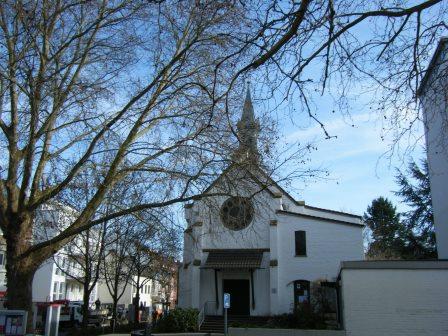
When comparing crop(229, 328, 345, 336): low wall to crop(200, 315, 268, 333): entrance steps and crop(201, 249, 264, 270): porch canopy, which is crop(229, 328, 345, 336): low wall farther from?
crop(201, 249, 264, 270): porch canopy

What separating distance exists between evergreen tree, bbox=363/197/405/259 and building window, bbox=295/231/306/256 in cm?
1764

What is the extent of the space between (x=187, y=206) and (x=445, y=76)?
26.3 ft

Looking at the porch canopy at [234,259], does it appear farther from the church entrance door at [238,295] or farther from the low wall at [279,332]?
the low wall at [279,332]

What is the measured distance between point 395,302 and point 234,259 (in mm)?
16417

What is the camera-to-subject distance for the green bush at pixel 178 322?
99.1 ft

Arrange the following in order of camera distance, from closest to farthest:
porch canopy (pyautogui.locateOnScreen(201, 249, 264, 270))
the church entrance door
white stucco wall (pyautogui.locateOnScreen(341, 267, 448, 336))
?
1. white stucco wall (pyautogui.locateOnScreen(341, 267, 448, 336))
2. porch canopy (pyautogui.locateOnScreen(201, 249, 264, 270))
3. the church entrance door

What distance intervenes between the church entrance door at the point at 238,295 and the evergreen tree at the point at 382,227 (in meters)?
19.9

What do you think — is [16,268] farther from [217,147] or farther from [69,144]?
[217,147]

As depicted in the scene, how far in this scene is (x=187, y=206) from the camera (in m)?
14.7

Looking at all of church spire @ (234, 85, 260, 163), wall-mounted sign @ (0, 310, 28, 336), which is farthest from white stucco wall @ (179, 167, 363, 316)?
wall-mounted sign @ (0, 310, 28, 336)

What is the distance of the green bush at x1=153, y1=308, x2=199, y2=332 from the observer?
3022 centimetres

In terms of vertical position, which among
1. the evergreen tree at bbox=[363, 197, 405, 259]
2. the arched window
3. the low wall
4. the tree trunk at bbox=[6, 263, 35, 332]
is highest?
the evergreen tree at bbox=[363, 197, 405, 259]

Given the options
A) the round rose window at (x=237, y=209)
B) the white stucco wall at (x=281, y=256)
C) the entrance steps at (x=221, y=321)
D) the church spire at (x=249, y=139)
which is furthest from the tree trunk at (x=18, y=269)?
the white stucco wall at (x=281, y=256)

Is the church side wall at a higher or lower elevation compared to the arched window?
higher
